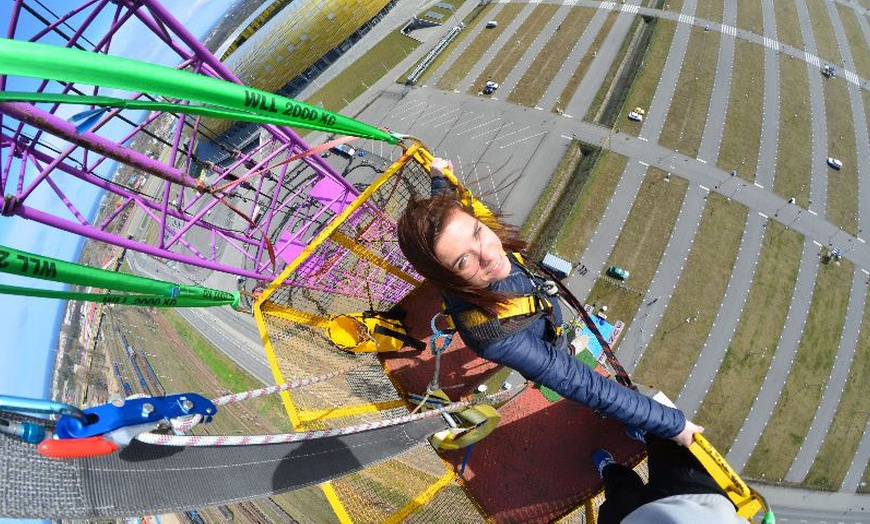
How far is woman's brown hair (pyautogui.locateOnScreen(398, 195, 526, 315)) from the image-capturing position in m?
4.42

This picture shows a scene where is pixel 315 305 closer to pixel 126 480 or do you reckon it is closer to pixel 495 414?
pixel 495 414

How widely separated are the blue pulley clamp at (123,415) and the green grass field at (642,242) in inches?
1002

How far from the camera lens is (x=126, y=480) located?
3.96 meters

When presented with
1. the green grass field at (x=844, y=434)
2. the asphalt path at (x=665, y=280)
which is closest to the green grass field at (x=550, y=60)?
the asphalt path at (x=665, y=280)

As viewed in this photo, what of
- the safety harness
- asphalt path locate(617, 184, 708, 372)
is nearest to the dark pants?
the safety harness

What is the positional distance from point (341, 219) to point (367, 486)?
18.9 feet

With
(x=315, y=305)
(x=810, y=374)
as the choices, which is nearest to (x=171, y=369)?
(x=315, y=305)

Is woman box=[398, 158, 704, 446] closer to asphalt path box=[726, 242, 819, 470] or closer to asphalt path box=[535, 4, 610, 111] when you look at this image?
asphalt path box=[726, 242, 819, 470]

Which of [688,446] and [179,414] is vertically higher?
[179,414]

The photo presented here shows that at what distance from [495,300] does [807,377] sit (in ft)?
94.2

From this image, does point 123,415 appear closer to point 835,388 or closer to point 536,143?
point 835,388

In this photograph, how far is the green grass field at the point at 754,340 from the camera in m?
23.5

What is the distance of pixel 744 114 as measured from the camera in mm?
32125

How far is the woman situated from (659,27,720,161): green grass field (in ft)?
102
